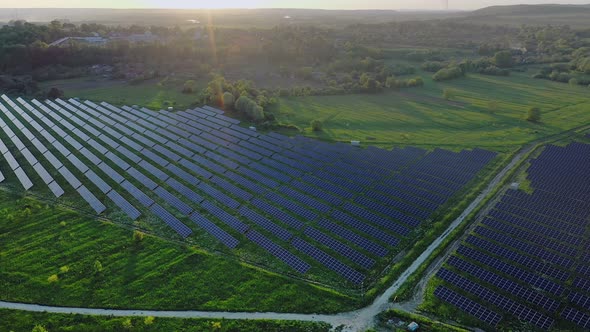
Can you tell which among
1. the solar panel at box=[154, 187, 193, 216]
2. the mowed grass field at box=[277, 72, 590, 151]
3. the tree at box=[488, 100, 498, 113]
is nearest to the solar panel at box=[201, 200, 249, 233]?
the solar panel at box=[154, 187, 193, 216]

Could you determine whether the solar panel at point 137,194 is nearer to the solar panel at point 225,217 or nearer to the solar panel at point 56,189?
the solar panel at point 225,217

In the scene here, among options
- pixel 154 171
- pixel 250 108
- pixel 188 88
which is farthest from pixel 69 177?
pixel 188 88

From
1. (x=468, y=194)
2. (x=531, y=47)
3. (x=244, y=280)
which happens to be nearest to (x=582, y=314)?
(x=468, y=194)

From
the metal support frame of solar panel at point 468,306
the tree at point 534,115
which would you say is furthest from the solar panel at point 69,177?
the tree at point 534,115

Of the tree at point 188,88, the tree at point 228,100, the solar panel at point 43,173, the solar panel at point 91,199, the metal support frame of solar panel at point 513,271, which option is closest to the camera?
the metal support frame of solar panel at point 513,271

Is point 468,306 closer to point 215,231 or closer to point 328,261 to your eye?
point 328,261

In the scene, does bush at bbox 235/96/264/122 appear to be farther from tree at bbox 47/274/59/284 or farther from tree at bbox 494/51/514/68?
tree at bbox 494/51/514/68
